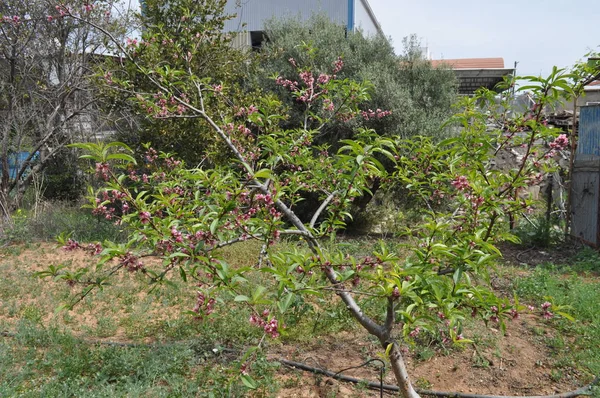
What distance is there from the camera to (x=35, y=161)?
7.27 m

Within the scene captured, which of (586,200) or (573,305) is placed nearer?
(573,305)

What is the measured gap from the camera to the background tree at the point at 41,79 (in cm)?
656

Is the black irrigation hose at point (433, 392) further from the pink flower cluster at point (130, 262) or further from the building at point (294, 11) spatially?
the building at point (294, 11)

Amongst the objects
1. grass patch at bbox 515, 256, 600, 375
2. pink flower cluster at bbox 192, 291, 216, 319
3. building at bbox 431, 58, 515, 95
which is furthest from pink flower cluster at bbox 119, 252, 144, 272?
building at bbox 431, 58, 515, 95

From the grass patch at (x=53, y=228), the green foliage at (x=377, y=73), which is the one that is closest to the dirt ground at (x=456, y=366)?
the grass patch at (x=53, y=228)

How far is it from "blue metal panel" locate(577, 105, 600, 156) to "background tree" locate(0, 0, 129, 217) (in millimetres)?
6913

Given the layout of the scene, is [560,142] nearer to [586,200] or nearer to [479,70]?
[586,200]

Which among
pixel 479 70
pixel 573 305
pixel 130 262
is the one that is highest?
pixel 479 70

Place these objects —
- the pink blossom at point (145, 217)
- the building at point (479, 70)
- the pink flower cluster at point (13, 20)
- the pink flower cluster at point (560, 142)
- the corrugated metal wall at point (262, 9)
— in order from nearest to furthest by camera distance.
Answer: the pink blossom at point (145, 217)
the pink flower cluster at point (560, 142)
the pink flower cluster at point (13, 20)
the building at point (479, 70)
the corrugated metal wall at point (262, 9)

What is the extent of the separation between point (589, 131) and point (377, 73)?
128 inches

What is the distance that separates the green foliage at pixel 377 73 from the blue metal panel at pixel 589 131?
2.02 meters

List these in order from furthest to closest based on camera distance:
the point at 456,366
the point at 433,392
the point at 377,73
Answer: the point at 377,73 < the point at 456,366 < the point at 433,392

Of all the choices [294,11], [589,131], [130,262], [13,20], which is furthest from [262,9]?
[130,262]

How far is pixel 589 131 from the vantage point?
626cm
